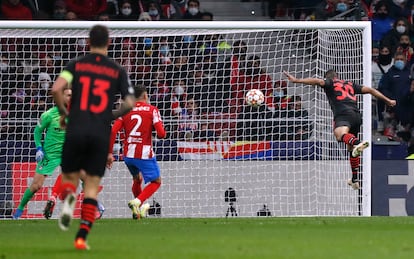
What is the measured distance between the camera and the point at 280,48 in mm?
20234

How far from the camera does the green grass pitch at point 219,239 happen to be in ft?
32.1

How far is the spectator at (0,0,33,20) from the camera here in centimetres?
2344

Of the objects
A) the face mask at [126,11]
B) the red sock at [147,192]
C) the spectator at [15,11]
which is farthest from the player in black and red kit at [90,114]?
the face mask at [126,11]

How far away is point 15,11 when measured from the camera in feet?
77.0

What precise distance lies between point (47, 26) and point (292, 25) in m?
4.19

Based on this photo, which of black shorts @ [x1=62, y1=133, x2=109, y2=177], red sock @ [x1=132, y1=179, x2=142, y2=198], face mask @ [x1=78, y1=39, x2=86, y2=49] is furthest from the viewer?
face mask @ [x1=78, y1=39, x2=86, y2=49]

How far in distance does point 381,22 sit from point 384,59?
1.61 m

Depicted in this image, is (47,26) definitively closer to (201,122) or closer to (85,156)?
(201,122)

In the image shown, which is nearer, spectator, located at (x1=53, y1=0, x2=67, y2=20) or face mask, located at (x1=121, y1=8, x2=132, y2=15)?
spectator, located at (x1=53, y1=0, x2=67, y2=20)

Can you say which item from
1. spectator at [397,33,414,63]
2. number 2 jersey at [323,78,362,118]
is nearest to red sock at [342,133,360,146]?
number 2 jersey at [323,78,362,118]

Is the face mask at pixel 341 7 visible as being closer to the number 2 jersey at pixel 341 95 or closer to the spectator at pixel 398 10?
the spectator at pixel 398 10

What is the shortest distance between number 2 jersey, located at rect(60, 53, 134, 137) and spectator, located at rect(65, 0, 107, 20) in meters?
14.0

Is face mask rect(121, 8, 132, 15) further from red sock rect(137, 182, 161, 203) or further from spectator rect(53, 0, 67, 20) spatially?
red sock rect(137, 182, 161, 203)

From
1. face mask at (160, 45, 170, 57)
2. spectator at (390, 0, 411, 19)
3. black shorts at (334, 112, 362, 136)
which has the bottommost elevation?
black shorts at (334, 112, 362, 136)
